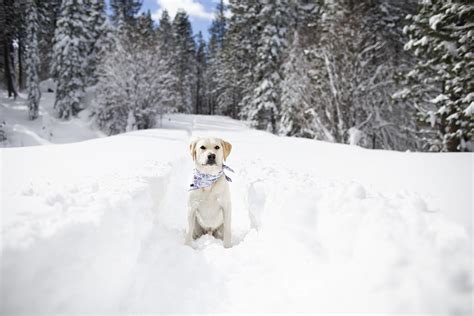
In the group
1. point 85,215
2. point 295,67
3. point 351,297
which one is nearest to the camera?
point 351,297

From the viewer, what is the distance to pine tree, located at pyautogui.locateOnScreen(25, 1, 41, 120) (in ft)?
68.7

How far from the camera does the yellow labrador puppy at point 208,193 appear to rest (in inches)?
134

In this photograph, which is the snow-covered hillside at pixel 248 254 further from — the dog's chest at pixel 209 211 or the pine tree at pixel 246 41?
the pine tree at pixel 246 41

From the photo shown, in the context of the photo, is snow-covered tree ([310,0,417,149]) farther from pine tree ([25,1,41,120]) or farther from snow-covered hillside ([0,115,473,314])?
pine tree ([25,1,41,120])

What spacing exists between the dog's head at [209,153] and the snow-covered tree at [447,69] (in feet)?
23.7

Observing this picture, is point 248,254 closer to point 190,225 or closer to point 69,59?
point 190,225

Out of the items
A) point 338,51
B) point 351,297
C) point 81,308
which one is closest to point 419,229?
point 351,297

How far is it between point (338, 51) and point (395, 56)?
5.05m

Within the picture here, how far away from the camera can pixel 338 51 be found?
11797mm

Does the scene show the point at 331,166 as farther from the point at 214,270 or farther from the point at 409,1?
the point at 409,1

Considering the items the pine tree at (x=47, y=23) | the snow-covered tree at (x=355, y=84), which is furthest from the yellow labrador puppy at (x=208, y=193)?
the pine tree at (x=47, y=23)

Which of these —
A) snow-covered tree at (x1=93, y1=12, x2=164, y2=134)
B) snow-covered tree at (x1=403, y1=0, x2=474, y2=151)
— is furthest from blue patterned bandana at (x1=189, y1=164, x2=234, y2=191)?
snow-covered tree at (x1=93, y1=12, x2=164, y2=134)

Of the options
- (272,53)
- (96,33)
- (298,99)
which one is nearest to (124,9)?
(96,33)

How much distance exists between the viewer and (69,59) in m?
22.7
